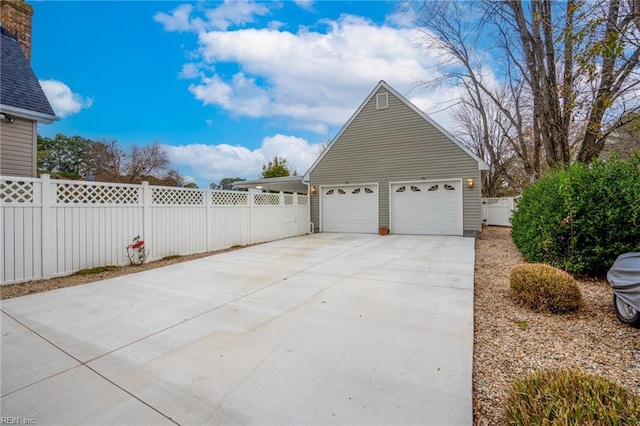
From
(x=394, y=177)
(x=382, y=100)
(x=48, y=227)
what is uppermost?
(x=382, y=100)

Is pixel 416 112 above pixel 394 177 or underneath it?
above

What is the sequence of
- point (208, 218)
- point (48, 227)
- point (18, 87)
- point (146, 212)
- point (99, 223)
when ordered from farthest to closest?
point (208, 218) < point (18, 87) < point (146, 212) < point (99, 223) < point (48, 227)

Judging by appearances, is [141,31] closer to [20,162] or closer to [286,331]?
[20,162]

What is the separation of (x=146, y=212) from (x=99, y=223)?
3.16ft

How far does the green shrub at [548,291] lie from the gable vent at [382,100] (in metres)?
9.44

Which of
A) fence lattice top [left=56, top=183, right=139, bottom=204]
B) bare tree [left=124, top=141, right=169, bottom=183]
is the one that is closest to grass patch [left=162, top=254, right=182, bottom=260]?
fence lattice top [left=56, top=183, right=139, bottom=204]

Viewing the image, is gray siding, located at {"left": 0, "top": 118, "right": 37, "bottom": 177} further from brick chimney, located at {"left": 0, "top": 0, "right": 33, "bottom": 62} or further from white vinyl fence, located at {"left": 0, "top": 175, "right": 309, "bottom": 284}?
white vinyl fence, located at {"left": 0, "top": 175, "right": 309, "bottom": 284}

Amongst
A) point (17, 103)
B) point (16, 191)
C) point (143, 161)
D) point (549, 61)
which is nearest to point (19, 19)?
point (17, 103)

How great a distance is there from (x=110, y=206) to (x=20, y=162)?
4.11m

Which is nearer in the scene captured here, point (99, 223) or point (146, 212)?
point (99, 223)

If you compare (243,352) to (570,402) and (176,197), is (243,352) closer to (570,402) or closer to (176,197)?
(570,402)

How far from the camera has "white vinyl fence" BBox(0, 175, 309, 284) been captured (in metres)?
4.69

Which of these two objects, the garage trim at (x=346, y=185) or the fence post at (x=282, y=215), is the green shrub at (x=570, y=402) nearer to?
the fence post at (x=282, y=215)

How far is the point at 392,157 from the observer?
1161cm
